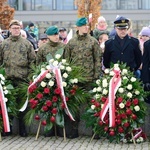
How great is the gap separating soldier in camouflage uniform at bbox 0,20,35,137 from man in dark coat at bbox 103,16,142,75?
155cm

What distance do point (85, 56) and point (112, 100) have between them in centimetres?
113

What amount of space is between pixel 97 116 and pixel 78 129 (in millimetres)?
832

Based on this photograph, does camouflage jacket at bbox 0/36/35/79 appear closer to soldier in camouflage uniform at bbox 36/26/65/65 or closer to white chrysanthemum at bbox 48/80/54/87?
soldier in camouflage uniform at bbox 36/26/65/65

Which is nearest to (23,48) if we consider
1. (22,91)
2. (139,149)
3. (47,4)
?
(22,91)

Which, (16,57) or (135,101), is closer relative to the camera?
(135,101)

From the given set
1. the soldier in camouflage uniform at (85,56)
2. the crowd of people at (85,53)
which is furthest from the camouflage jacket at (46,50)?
the soldier in camouflage uniform at (85,56)

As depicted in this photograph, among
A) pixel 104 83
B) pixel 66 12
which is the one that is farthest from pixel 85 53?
pixel 66 12

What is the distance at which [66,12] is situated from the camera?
129 ft

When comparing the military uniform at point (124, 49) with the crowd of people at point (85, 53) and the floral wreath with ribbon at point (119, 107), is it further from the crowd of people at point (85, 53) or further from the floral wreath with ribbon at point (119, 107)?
the floral wreath with ribbon at point (119, 107)

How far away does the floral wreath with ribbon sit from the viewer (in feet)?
30.7

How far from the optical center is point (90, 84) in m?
10.1

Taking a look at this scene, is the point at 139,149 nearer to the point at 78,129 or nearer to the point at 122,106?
the point at 122,106

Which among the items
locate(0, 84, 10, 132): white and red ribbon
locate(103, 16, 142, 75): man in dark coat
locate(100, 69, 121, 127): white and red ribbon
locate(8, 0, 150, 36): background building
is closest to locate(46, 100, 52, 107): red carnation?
locate(0, 84, 10, 132): white and red ribbon

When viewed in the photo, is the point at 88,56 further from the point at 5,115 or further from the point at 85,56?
the point at 5,115
